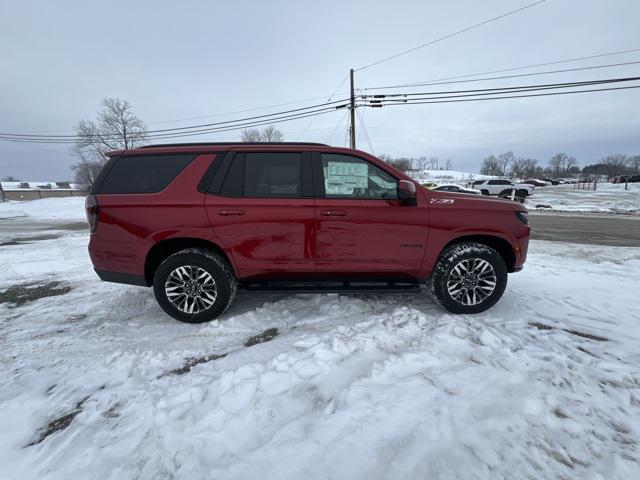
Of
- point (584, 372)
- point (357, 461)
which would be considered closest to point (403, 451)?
point (357, 461)

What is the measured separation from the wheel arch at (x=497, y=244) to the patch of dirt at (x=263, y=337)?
204 centimetres

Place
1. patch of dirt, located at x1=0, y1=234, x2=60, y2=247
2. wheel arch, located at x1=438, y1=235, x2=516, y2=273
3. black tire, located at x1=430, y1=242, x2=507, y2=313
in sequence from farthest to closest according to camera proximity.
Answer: patch of dirt, located at x1=0, y1=234, x2=60, y2=247, wheel arch, located at x1=438, y1=235, x2=516, y2=273, black tire, located at x1=430, y1=242, x2=507, y2=313

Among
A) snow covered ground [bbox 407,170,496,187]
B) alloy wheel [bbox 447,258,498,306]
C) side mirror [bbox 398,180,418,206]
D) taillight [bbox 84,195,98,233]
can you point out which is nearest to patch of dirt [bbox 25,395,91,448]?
taillight [bbox 84,195,98,233]

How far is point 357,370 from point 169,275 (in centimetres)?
220

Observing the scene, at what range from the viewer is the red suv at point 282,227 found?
3.24 metres

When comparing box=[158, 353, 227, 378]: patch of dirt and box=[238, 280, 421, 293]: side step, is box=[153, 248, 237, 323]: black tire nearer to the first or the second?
box=[238, 280, 421, 293]: side step

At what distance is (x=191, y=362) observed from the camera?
106 inches

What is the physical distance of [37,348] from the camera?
117 inches

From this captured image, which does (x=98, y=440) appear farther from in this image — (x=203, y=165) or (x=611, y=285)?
(x=611, y=285)

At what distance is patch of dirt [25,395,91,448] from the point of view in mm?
1931

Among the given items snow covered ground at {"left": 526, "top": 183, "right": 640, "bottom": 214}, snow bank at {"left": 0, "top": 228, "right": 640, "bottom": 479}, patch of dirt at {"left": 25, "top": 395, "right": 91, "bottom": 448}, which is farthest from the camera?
snow covered ground at {"left": 526, "top": 183, "right": 640, "bottom": 214}

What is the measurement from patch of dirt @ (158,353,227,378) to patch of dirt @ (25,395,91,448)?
58 centimetres

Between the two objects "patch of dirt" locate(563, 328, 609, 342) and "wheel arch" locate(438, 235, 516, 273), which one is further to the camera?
"wheel arch" locate(438, 235, 516, 273)

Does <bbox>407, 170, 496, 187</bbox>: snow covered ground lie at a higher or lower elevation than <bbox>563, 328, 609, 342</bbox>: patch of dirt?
higher
